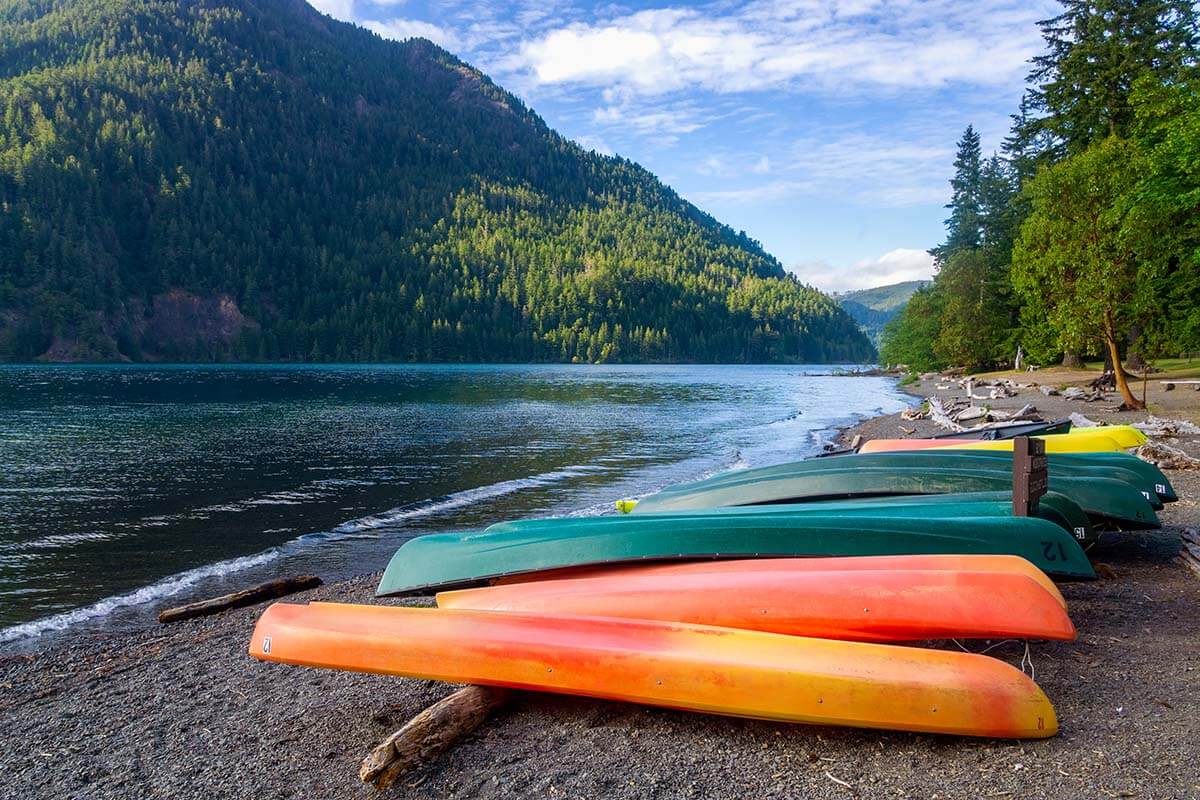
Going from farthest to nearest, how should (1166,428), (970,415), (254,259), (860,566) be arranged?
(254,259), (970,415), (1166,428), (860,566)

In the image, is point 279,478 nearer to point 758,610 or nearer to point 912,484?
point 912,484

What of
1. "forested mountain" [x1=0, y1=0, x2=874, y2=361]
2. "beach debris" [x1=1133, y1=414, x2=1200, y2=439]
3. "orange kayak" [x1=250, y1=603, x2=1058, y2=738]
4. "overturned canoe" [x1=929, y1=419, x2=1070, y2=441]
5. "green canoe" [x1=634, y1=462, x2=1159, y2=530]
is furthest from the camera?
"forested mountain" [x1=0, y1=0, x2=874, y2=361]

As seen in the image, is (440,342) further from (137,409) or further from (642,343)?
(137,409)

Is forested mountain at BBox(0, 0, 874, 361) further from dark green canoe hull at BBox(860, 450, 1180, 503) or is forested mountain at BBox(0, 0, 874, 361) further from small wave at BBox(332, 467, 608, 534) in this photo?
dark green canoe hull at BBox(860, 450, 1180, 503)

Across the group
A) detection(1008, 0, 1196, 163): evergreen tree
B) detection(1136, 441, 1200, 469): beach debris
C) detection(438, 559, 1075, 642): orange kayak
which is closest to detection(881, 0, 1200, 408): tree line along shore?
detection(1008, 0, 1196, 163): evergreen tree

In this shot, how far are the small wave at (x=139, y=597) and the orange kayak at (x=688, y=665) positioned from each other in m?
4.56

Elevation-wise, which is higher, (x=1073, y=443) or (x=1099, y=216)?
(x=1099, y=216)

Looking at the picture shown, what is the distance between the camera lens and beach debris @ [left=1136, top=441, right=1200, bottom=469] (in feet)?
35.1

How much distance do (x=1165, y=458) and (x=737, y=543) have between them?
889 centimetres

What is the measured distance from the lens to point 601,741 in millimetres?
3949

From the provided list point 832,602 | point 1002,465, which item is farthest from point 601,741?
point 1002,465

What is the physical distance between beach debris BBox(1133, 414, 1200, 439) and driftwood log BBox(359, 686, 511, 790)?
1327cm

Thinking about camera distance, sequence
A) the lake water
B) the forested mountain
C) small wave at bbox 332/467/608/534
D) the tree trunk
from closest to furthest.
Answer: the lake water < small wave at bbox 332/467/608/534 < the tree trunk < the forested mountain

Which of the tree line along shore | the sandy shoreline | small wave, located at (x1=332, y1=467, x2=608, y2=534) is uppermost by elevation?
the tree line along shore
